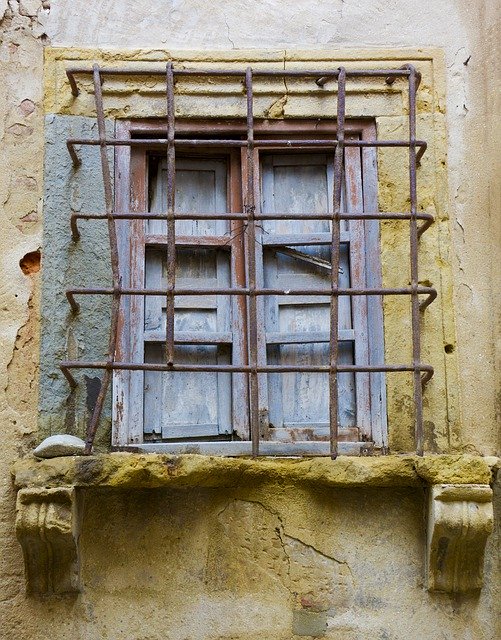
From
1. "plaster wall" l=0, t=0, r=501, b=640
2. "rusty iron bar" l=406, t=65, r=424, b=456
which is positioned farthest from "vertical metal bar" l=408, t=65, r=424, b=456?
"plaster wall" l=0, t=0, r=501, b=640

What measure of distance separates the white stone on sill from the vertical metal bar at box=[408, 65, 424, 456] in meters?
1.05

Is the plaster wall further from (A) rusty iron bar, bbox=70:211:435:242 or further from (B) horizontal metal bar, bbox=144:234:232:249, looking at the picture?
(B) horizontal metal bar, bbox=144:234:232:249

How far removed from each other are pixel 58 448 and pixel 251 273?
0.82 m

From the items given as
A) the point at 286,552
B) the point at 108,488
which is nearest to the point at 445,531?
the point at 286,552

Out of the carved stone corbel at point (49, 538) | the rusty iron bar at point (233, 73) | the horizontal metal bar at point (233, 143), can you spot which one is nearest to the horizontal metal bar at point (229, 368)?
the carved stone corbel at point (49, 538)

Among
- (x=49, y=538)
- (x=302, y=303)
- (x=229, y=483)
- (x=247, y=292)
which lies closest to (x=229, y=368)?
(x=247, y=292)

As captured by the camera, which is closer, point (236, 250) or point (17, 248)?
point (17, 248)

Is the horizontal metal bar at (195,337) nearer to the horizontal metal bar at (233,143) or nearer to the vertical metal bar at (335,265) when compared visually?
the vertical metal bar at (335,265)

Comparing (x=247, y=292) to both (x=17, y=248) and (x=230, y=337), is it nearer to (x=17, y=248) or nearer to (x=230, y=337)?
(x=230, y=337)

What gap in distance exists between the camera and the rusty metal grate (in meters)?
3.34

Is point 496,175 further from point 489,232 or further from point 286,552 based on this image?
point 286,552

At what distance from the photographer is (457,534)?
3.24m

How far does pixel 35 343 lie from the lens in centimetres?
352

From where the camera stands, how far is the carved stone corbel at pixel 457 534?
10.6ft
